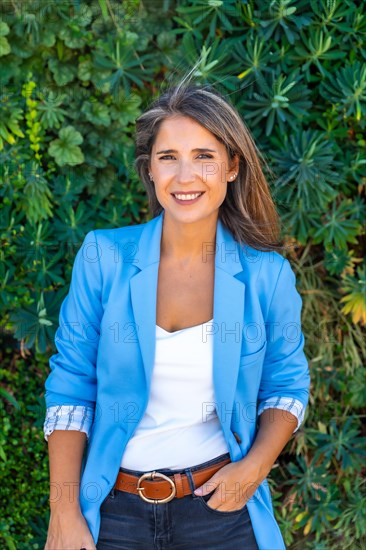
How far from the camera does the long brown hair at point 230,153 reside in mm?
2238

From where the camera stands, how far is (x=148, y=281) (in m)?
2.25

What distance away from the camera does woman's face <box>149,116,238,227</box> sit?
2.21m

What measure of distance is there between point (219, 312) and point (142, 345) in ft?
0.84

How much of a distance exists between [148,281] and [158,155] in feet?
1.29

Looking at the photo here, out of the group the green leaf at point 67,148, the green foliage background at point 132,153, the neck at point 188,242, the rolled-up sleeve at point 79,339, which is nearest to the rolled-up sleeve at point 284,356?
the neck at point 188,242

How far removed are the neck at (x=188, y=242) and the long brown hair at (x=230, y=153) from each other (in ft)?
0.28

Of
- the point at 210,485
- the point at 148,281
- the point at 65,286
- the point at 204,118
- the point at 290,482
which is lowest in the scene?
the point at 290,482

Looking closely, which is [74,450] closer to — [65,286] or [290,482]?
[65,286]

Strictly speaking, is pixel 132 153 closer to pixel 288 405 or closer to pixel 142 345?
pixel 142 345

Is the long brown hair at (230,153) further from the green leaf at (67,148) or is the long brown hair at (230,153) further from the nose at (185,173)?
the green leaf at (67,148)

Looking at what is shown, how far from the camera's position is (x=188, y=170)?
7.20ft

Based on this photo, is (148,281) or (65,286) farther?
(65,286)

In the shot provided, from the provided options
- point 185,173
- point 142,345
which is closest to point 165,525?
point 142,345

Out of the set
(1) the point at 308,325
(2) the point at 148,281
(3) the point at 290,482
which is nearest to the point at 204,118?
(2) the point at 148,281
